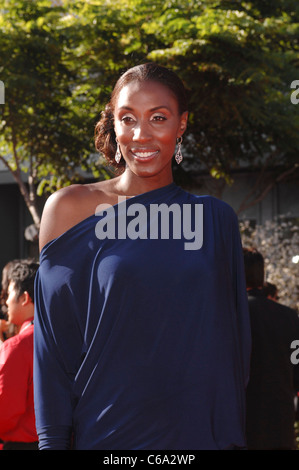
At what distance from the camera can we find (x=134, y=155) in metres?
1.93

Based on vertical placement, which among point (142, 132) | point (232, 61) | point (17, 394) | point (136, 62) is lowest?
point (17, 394)

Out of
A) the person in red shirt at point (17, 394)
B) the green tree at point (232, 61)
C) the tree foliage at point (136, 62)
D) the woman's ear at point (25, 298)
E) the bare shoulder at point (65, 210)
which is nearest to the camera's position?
the bare shoulder at point (65, 210)

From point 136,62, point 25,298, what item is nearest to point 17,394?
point 25,298

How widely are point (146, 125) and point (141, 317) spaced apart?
1.71 ft

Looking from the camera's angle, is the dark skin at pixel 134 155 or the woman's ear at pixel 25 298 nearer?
the dark skin at pixel 134 155

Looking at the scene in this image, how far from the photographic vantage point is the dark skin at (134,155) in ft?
6.05

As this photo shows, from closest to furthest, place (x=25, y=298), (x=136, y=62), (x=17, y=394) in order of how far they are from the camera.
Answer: (x=17, y=394) < (x=25, y=298) < (x=136, y=62)

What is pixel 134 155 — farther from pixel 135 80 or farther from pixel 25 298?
pixel 25 298

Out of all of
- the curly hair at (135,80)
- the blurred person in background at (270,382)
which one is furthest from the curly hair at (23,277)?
the curly hair at (135,80)

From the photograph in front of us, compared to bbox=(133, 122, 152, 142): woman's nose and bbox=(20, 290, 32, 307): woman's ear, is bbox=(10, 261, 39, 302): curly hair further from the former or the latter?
bbox=(133, 122, 152, 142): woman's nose

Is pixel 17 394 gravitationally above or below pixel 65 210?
below

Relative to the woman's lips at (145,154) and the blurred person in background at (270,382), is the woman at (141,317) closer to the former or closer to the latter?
the woman's lips at (145,154)

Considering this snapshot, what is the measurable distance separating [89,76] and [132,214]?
31.0 feet
